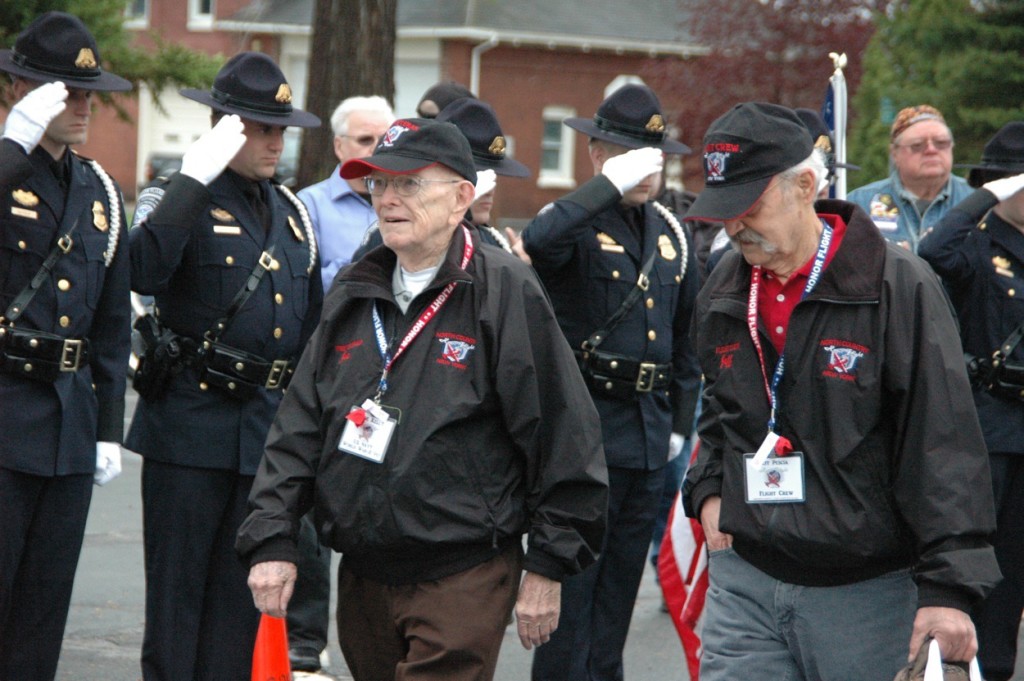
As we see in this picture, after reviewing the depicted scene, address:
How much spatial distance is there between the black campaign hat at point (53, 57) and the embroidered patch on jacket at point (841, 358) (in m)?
2.87

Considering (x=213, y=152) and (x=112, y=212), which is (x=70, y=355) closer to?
(x=112, y=212)

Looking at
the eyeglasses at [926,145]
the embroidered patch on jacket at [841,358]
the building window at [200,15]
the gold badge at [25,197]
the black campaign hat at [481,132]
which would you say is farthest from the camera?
the building window at [200,15]

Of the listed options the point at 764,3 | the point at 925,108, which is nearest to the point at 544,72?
the point at 764,3

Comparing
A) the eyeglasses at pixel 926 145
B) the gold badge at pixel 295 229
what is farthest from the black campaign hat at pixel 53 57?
the eyeglasses at pixel 926 145

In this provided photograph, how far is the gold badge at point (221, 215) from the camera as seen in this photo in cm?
544

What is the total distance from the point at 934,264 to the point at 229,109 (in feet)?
10.0

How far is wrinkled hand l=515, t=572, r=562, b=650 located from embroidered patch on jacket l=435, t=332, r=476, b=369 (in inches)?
24.1

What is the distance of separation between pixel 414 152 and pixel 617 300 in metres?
1.93

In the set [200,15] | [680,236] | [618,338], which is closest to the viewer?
[618,338]

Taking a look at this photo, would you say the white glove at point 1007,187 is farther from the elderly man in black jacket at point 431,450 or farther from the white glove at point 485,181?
the elderly man in black jacket at point 431,450

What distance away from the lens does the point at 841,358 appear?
3.64 m

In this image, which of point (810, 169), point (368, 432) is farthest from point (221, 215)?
point (810, 169)

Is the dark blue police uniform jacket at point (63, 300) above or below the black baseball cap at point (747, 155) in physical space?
below

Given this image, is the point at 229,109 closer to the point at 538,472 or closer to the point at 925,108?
the point at 538,472
